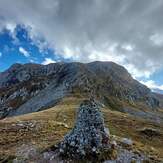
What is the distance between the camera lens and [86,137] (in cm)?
2791

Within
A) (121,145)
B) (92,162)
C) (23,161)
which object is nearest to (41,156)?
(23,161)

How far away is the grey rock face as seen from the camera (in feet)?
88.6

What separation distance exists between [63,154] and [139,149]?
10.2 meters

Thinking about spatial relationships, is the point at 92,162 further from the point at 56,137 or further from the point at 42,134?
the point at 42,134

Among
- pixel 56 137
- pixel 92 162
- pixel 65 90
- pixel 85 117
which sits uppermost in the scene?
pixel 65 90

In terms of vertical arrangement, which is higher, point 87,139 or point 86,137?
point 86,137

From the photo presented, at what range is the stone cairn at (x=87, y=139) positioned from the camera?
26.9m

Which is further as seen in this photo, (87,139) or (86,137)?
(86,137)

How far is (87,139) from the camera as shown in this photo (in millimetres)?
27781

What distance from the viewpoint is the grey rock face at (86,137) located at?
88.6ft

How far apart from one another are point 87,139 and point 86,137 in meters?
0.27

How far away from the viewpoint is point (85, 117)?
29094mm

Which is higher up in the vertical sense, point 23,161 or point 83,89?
point 83,89

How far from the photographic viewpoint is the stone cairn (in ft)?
88.3
